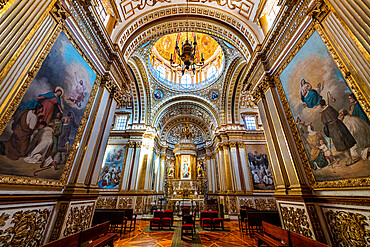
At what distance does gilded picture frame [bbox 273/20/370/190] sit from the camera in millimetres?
2760

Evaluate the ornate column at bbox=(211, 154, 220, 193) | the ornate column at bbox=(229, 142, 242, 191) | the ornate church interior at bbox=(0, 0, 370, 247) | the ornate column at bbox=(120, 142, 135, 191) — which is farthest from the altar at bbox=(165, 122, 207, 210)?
the ornate church interior at bbox=(0, 0, 370, 247)

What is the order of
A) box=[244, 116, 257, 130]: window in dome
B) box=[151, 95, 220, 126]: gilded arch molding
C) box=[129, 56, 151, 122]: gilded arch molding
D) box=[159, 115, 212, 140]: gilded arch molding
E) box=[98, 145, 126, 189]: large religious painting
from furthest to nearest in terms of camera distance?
box=[159, 115, 212, 140]: gilded arch molding
box=[151, 95, 220, 126]: gilded arch molding
box=[244, 116, 257, 130]: window in dome
box=[129, 56, 151, 122]: gilded arch molding
box=[98, 145, 126, 189]: large religious painting

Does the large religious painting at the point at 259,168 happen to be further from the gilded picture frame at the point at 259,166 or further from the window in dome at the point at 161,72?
the window in dome at the point at 161,72

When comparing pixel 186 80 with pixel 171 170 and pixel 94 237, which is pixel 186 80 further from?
pixel 94 237

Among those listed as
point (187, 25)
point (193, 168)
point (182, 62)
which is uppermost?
point (182, 62)

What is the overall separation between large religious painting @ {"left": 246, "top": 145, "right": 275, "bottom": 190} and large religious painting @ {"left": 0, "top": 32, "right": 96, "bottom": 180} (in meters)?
12.7

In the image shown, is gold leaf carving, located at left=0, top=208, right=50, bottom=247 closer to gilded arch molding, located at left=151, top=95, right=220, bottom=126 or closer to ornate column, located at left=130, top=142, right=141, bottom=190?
ornate column, located at left=130, top=142, right=141, bottom=190

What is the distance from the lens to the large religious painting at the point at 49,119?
282 centimetres

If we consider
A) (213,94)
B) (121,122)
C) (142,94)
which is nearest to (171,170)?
(121,122)

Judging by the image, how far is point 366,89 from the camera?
2.57 m

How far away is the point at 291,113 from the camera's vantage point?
15.6ft

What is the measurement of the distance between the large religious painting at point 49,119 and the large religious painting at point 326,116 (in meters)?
6.67

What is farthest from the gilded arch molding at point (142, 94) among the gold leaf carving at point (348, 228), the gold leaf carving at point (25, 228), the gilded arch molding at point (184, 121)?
the gold leaf carving at point (348, 228)

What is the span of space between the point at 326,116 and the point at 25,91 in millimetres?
6742
